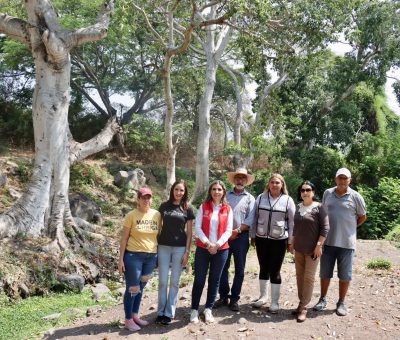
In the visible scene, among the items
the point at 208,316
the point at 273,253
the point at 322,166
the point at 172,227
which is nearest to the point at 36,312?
the point at 208,316

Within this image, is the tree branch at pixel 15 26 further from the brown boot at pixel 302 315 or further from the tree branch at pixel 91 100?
the tree branch at pixel 91 100

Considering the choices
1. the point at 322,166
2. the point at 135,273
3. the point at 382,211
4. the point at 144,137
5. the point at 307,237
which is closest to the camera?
the point at 135,273

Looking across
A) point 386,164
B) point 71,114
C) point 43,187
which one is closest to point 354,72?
point 386,164

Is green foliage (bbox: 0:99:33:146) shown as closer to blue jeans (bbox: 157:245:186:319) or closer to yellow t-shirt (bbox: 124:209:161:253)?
yellow t-shirt (bbox: 124:209:161:253)

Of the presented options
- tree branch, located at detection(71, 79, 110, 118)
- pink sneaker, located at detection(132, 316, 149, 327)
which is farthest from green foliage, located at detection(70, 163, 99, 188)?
pink sneaker, located at detection(132, 316, 149, 327)

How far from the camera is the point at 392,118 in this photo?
2261 centimetres

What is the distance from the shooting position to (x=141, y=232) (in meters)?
5.05

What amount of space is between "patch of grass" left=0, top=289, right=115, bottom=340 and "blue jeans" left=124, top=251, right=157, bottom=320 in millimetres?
1267

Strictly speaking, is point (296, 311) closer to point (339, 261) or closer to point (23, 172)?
point (339, 261)

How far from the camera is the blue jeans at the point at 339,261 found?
548 centimetres

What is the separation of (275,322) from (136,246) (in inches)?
76.5

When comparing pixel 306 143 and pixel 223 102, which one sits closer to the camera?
pixel 306 143

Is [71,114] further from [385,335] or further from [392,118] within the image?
[385,335]

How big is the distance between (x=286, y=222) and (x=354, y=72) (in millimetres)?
14867
